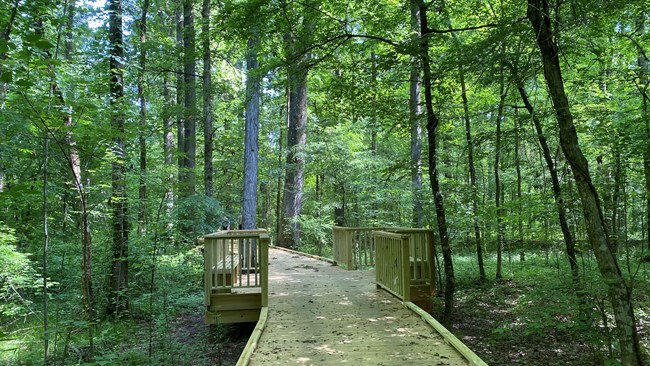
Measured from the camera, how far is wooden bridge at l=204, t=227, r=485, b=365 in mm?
3779

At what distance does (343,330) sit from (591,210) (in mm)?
2942

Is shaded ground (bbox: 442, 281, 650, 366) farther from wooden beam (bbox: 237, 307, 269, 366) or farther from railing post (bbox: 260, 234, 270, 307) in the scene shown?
railing post (bbox: 260, 234, 270, 307)

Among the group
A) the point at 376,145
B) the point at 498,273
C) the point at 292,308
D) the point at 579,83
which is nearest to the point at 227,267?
the point at 292,308

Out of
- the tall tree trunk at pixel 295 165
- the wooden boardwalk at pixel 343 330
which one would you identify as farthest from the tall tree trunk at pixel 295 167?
the wooden boardwalk at pixel 343 330

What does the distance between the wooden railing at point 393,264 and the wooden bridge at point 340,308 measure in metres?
0.01

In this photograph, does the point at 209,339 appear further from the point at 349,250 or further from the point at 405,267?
the point at 349,250

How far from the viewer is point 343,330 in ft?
15.0

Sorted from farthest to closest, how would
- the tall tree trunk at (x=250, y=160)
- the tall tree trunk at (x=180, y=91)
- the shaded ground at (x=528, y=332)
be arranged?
the tall tree trunk at (x=250, y=160)
the tall tree trunk at (x=180, y=91)
the shaded ground at (x=528, y=332)

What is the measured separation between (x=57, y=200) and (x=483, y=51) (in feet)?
30.1

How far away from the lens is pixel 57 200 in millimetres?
8812

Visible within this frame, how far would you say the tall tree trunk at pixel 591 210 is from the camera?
3.73 metres

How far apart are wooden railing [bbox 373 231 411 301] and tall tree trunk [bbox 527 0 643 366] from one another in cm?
227

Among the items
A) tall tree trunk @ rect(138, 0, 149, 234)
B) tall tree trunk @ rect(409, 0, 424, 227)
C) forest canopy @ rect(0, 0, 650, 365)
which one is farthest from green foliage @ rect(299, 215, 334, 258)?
tall tree trunk @ rect(138, 0, 149, 234)

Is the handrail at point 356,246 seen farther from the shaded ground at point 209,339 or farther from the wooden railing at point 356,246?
the shaded ground at point 209,339
